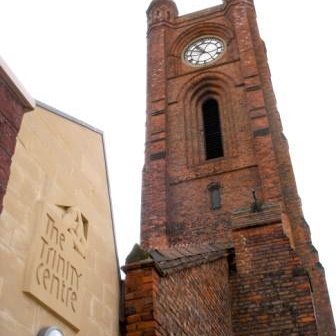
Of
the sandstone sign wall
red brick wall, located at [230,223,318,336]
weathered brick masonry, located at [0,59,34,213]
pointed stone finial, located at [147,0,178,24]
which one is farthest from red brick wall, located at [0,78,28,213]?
pointed stone finial, located at [147,0,178,24]

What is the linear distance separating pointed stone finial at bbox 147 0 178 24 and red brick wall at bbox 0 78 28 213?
66.9ft

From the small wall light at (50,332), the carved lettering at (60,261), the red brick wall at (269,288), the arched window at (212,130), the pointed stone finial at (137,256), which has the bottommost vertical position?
the small wall light at (50,332)

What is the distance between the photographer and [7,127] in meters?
4.50

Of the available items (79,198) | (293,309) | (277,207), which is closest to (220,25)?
(277,207)

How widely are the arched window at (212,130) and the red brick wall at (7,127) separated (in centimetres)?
1414

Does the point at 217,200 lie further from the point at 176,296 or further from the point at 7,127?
the point at 7,127

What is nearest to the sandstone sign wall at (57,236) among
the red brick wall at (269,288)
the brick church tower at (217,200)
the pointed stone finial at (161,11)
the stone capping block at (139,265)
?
the stone capping block at (139,265)

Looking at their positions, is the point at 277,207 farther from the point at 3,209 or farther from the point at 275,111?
the point at 3,209

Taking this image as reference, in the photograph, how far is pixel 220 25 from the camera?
75.4 ft

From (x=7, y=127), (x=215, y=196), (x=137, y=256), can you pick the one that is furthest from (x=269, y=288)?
(x=7, y=127)

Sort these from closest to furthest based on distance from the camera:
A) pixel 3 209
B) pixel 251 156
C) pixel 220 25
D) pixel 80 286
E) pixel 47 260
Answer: pixel 3 209, pixel 47 260, pixel 80 286, pixel 251 156, pixel 220 25

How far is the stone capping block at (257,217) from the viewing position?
40.4 ft

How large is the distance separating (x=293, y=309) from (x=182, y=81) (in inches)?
496

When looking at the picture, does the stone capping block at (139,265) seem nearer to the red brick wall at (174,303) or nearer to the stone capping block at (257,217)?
the red brick wall at (174,303)
